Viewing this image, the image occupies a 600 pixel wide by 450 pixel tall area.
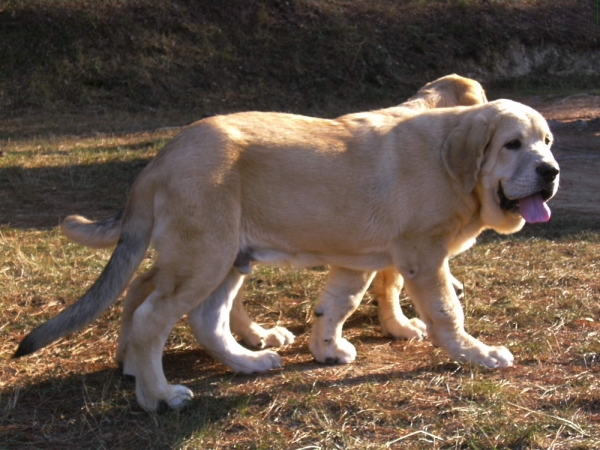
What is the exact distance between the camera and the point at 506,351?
5.05 m

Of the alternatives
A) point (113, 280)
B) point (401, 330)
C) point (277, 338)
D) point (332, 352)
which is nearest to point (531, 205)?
point (401, 330)

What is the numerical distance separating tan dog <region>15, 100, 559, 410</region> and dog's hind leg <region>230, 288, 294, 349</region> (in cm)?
40

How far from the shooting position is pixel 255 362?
16.6ft

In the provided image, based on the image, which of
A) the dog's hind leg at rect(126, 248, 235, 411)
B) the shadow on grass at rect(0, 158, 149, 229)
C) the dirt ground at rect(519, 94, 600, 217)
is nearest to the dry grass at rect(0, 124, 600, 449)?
the dog's hind leg at rect(126, 248, 235, 411)

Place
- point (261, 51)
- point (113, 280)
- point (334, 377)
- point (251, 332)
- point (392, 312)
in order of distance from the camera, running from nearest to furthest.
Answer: point (113, 280) < point (334, 377) < point (251, 332) < point (392, 312) < point (261, 51)

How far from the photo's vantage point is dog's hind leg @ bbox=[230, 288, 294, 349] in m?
5.53

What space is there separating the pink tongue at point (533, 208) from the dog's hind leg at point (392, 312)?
1000 mm

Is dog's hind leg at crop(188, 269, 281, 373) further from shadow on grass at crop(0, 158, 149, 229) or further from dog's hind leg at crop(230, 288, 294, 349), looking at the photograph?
shadow on grass at crop(0, 158, 149, 229)

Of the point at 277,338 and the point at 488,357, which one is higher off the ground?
the point at 488,357

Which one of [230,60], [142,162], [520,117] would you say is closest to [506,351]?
[520,117]

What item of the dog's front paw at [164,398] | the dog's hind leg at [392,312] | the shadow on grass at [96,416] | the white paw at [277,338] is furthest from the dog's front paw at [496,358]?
the dog's front paw at [164,398]

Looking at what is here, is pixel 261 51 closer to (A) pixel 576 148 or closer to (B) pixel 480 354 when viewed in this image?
(A) pixel 576 148

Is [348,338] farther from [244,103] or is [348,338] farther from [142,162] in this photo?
[244,103]

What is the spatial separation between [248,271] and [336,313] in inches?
24.5
